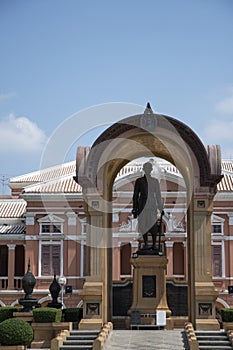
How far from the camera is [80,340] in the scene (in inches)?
835

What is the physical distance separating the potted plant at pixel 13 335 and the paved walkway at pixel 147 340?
2.58 m

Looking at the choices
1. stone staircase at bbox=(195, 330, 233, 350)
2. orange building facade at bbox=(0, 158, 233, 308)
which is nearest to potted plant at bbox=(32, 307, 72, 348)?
stone staircase at bbox=(195, 330, 233, 350)

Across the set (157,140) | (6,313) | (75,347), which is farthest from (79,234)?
(75,347)

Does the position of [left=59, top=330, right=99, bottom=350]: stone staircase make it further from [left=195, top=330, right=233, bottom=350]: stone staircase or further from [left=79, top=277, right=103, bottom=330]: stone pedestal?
[left=195, top=330, right=233, bottom=350]: stone staircase

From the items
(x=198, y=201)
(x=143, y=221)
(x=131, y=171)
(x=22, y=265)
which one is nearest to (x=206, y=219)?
(x=198, y=201)

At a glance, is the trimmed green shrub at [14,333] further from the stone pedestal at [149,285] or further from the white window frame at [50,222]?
the white window frame at [50,222]

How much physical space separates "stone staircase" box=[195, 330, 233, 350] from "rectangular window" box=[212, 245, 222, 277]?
29461mm

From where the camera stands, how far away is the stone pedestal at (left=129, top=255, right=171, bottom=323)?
81.1 ft

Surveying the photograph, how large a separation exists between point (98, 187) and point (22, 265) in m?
32.0

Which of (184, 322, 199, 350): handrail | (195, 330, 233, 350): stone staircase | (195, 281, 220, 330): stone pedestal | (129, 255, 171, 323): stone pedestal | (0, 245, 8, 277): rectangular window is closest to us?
(184, 322, 199, 350): handrail

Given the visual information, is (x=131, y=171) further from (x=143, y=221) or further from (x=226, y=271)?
(x=143, y=221)

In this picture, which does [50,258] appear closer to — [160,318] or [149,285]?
[149,285]

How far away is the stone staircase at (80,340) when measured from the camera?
799 inches

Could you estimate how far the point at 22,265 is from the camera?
55.0 meters
